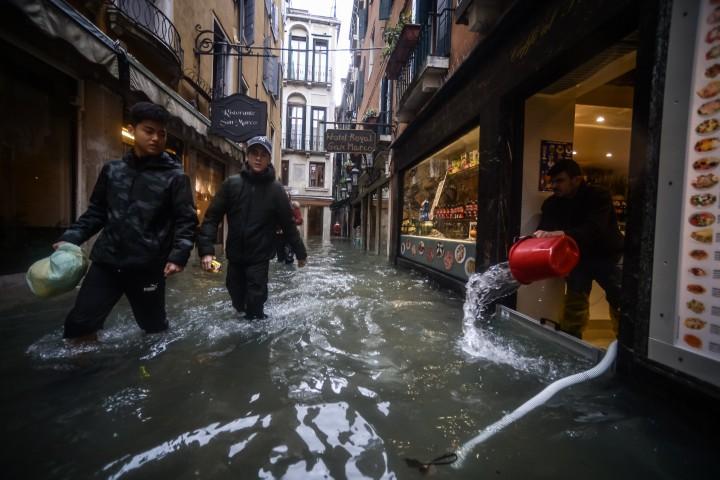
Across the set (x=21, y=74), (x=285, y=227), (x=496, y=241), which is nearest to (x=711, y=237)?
(x=496, y=241)

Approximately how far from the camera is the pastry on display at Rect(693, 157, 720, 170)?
1933mm

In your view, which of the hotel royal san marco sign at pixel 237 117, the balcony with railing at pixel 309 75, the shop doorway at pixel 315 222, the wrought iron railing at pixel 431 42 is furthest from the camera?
the shop doorway at pixel 315 222

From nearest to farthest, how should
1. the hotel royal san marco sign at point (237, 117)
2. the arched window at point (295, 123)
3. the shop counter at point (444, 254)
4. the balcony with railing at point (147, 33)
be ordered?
1. the shop counter at point (444, 254)
2. the balcony with railing at point (147, 33)
3. the hotel royal san marco sign at point (237, 117)
4. the arched window at point (295, 123)

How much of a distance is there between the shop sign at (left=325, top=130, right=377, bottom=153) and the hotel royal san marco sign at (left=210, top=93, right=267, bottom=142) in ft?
8.60

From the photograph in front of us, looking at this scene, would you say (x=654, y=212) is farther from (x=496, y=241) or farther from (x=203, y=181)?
(x=203, y=181)

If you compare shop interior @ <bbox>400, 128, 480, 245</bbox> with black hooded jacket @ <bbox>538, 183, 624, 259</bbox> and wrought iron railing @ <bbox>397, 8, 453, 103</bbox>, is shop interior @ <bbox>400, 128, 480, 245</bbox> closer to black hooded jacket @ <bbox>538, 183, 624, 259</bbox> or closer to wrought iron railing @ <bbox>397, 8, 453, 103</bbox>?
wrought iron railing @ <bbox>397, 8, 453, 103</bbox>

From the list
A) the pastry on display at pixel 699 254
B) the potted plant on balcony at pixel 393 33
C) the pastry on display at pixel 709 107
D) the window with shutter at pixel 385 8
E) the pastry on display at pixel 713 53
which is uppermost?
the window with shutter at pixel 385 8

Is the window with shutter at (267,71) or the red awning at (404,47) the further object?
the window with shutter at (267,71)

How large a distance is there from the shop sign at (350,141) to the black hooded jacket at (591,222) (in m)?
9.00

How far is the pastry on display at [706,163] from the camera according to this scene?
1.93 meters

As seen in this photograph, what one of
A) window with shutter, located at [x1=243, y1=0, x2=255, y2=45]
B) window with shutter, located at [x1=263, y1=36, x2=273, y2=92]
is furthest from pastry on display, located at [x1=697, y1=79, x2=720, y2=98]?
window with shutter, located at [x1=263, y1=36, x2=273, y2=92]

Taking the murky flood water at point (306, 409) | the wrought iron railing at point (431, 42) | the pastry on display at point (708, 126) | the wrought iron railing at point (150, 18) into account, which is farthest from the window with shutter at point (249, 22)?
the pastry on display at point (708, 126)

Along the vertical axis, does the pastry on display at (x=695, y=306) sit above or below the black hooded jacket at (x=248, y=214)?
below

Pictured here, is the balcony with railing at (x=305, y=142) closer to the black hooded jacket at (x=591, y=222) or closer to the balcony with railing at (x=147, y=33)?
the balcony with railing at (x=147, y=33)
